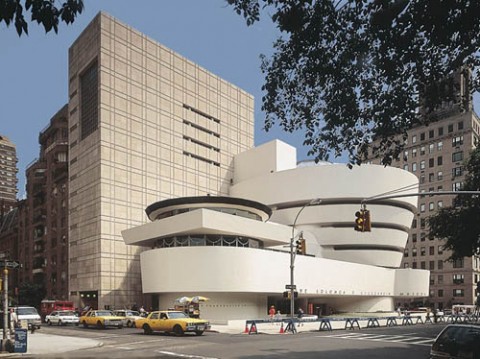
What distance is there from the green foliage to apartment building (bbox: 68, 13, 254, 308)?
1617 cm

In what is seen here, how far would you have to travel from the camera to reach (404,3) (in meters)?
10.8

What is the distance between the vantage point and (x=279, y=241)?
220 ft

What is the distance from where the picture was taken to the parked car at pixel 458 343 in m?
13.4

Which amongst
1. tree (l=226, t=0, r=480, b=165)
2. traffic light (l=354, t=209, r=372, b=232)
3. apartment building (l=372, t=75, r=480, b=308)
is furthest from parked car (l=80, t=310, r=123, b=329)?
apartment building (l=372, t=75, r=480, b=308)

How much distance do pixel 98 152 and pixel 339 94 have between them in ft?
220

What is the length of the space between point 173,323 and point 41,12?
28.3m

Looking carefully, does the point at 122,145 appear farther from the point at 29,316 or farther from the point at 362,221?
the point at 362,221

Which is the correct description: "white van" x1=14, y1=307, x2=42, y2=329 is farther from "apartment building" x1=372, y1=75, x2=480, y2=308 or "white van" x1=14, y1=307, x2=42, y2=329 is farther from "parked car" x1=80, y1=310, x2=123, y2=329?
"apartment building" x1=372, y1=75, x2=480, y2=308

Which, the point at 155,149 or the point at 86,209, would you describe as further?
the point at 155,149

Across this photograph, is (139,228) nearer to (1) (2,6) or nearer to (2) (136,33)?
(2) (136,33)

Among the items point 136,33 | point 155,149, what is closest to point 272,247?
point 155,149

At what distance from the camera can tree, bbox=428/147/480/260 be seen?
30688mm

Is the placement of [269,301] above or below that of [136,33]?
below

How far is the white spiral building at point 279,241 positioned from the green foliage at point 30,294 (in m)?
34.2
